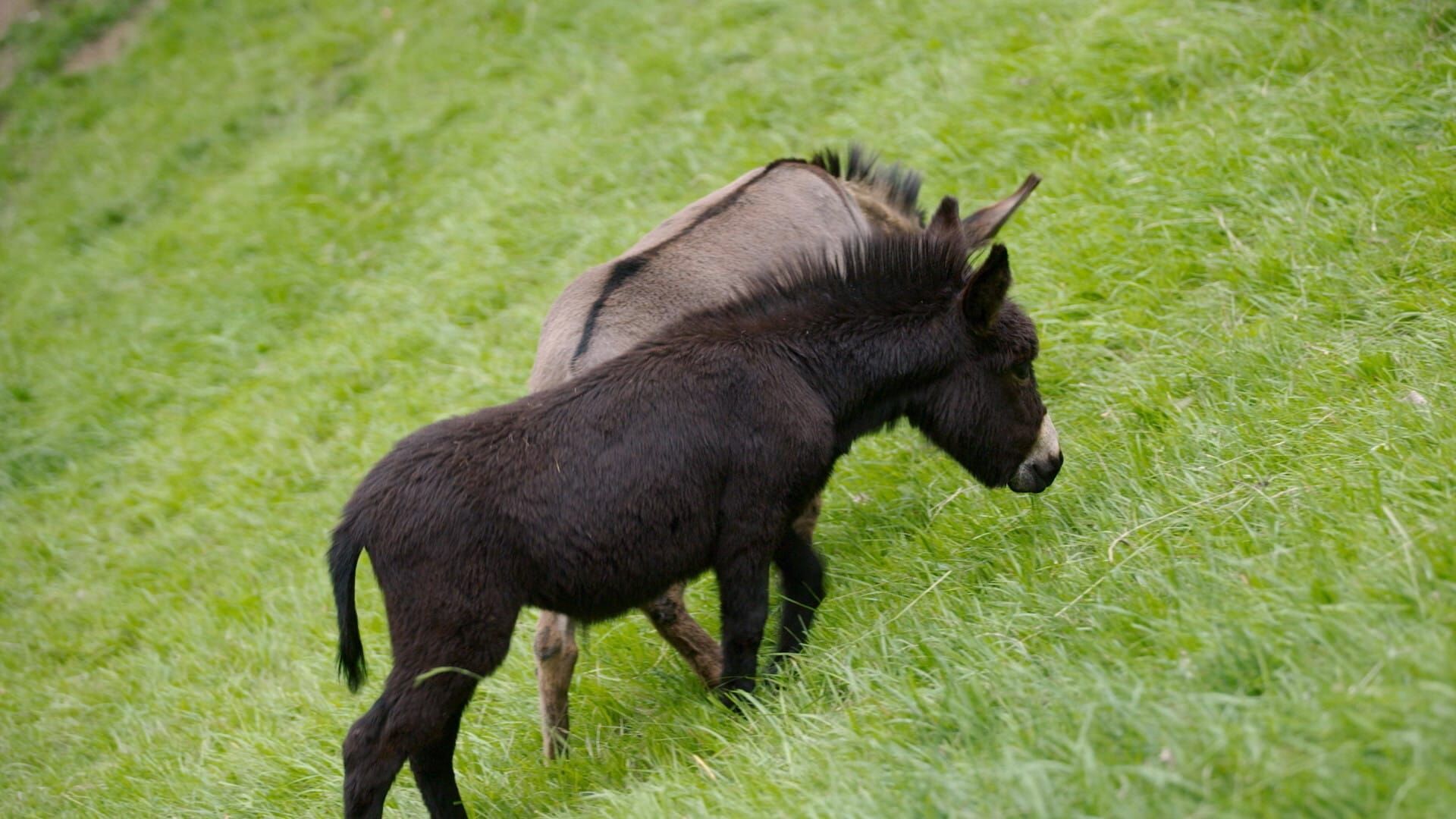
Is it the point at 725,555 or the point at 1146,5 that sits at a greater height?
the point at 1146,5

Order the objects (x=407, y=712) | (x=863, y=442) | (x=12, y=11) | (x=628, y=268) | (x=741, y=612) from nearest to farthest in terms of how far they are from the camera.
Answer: (x=407, y=712) → (x=741, y=612) → (x=628, y=268) → (x=863, y=442) → (x=12, y=11)

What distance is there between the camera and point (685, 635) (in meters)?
4.75

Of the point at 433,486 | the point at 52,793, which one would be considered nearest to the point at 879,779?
the point at 433,486

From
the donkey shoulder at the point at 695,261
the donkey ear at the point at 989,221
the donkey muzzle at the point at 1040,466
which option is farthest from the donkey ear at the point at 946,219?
the donkey muzzle at the point at 1040,466

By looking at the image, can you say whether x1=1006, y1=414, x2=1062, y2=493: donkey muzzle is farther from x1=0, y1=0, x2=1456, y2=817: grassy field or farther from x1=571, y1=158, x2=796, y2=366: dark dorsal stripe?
x1=571, y1=158, x2=796, y2=366: dark dorsal stripe

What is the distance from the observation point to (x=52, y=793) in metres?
5.64

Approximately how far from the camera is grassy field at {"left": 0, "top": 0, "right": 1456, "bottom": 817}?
3215 mm

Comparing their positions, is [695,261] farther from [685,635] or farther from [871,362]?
[685,635]

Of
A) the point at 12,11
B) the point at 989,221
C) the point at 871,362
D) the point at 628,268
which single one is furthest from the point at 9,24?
the point at 871,362

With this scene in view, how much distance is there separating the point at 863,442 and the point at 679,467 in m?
2.18

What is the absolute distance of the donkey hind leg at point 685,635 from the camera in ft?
15.4

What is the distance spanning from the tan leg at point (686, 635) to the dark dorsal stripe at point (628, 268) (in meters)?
0.99

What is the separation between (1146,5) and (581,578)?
593 centimetres

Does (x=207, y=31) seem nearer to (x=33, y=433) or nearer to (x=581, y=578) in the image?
(x=33, y=433)
